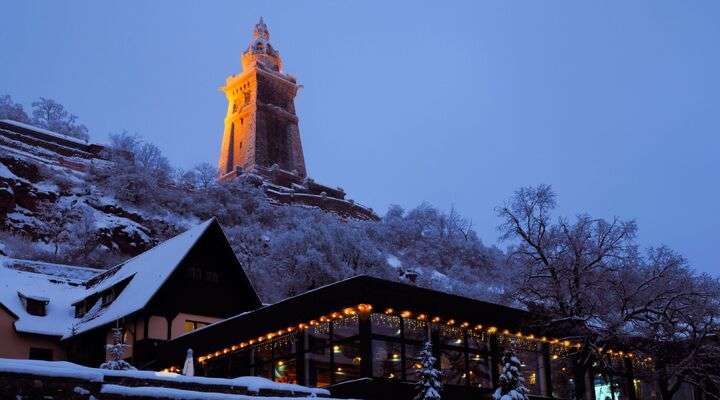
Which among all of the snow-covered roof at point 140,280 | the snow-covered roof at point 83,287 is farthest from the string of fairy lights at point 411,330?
the snow-covered roof at point 83,287

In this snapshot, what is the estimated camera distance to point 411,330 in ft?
86.6

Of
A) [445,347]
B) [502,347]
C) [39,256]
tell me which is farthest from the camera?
[39,256]

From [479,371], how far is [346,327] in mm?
5394

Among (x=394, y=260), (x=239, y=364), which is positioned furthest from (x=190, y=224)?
(x=239, y=364)

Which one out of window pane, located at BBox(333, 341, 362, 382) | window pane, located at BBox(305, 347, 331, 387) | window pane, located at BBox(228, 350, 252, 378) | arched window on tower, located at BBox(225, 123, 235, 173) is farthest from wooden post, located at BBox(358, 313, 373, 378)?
arched window on tower, located at BBox(225, 123, 235, 173)

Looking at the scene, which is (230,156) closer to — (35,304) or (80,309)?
(80,309)

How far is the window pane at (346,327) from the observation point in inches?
1004

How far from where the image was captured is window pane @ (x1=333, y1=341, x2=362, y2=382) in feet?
83.0

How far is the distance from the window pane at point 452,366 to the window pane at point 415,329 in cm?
92

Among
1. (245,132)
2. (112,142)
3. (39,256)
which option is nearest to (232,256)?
(39,256)

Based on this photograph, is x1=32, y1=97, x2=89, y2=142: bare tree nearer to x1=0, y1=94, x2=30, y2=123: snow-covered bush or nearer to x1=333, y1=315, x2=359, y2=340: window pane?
x1=0, y1=94, x2=30, y2=123: snow-covered bush

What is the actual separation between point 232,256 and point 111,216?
43.8 m

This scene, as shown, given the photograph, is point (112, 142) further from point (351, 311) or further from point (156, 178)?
point (351, 311)

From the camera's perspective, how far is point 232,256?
39781 millimetres
